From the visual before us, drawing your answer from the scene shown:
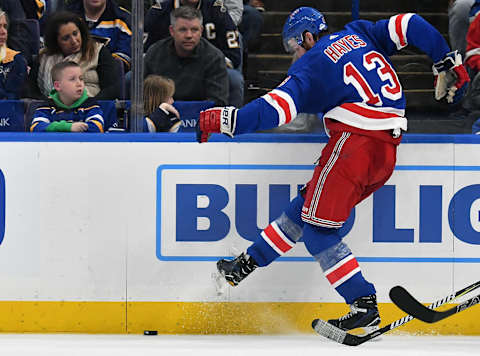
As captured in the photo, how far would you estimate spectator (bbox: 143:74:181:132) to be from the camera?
3.57 metres

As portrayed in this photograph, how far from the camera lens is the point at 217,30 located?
11.9ft

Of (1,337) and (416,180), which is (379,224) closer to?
(416,180)

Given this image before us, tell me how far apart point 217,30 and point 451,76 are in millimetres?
982

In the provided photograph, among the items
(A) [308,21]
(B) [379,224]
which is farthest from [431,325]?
(A) [308,21]

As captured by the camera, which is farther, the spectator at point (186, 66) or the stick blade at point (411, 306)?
the spectator at point (186, 66)

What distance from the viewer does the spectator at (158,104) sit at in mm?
3566

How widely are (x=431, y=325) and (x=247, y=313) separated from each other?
0.75 m

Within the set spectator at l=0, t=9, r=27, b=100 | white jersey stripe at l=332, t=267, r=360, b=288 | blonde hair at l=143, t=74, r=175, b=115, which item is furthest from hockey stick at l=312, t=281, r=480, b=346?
spectator at l=0, t=9, r=27, b=100

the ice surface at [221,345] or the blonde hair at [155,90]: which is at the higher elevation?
the blonde hair at [155,90]

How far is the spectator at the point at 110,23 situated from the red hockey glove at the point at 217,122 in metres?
0.61

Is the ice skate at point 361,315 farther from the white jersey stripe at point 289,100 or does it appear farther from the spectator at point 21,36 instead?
the spectator at point 21,36

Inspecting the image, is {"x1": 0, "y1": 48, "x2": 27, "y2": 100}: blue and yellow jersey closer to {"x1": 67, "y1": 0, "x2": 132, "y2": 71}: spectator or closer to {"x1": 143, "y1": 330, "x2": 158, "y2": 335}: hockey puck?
{"x1": 67, "y1": 0, "x2": 132, "y2": 71}: spectator

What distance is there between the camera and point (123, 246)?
3.54m

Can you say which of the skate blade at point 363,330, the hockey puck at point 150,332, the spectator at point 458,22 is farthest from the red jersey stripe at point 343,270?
the spectator at point 458,22
